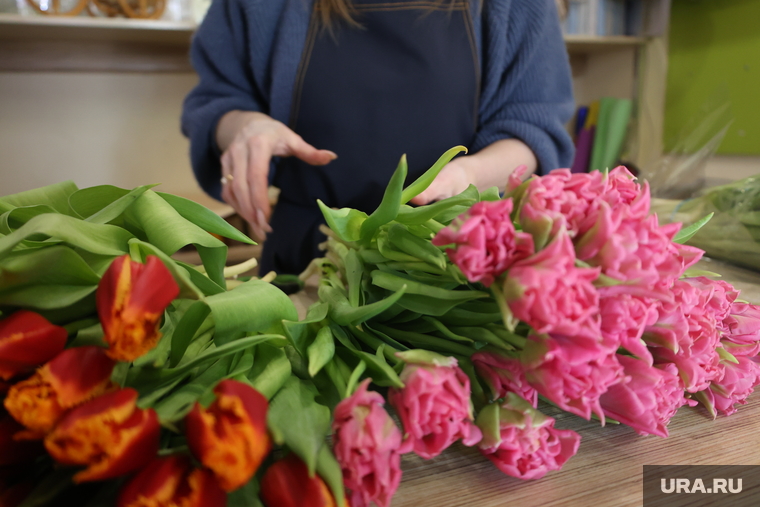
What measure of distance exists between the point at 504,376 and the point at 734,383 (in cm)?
15

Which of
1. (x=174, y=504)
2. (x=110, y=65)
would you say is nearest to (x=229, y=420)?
(x=174, y=504)

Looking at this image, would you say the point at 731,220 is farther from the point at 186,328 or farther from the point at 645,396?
the point at 186,328

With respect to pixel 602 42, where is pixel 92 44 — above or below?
above

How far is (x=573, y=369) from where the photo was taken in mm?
186

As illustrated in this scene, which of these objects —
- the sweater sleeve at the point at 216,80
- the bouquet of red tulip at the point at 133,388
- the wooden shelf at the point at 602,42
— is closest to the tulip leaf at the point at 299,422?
the bouquet of red tulip at the point at 133,388

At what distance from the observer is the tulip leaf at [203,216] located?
271mm

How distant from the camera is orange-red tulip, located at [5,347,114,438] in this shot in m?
0.16

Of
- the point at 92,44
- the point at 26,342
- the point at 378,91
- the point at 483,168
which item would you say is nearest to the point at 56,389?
the point at 26,342

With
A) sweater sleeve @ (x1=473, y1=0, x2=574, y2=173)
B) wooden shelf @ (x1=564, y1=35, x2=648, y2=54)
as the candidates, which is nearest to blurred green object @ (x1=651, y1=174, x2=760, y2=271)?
sweater sleeve @ (x1=473, y1=0, x2=574, y2=173)

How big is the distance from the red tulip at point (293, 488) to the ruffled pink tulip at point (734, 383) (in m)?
0.23

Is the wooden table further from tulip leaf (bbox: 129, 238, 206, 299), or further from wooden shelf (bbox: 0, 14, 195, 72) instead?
wooden shelf (bbox: 0, 14, 195, 72)

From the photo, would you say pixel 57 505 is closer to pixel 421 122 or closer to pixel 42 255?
pixel 42 255

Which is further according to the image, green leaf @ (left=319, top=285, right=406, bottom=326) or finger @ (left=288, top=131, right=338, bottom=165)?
finger @ (left=288, top=131, right=338, bottom=165)

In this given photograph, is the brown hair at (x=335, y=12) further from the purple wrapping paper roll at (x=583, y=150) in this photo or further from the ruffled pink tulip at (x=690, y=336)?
the purple wrapping paper roll at (x=583, y=150)
